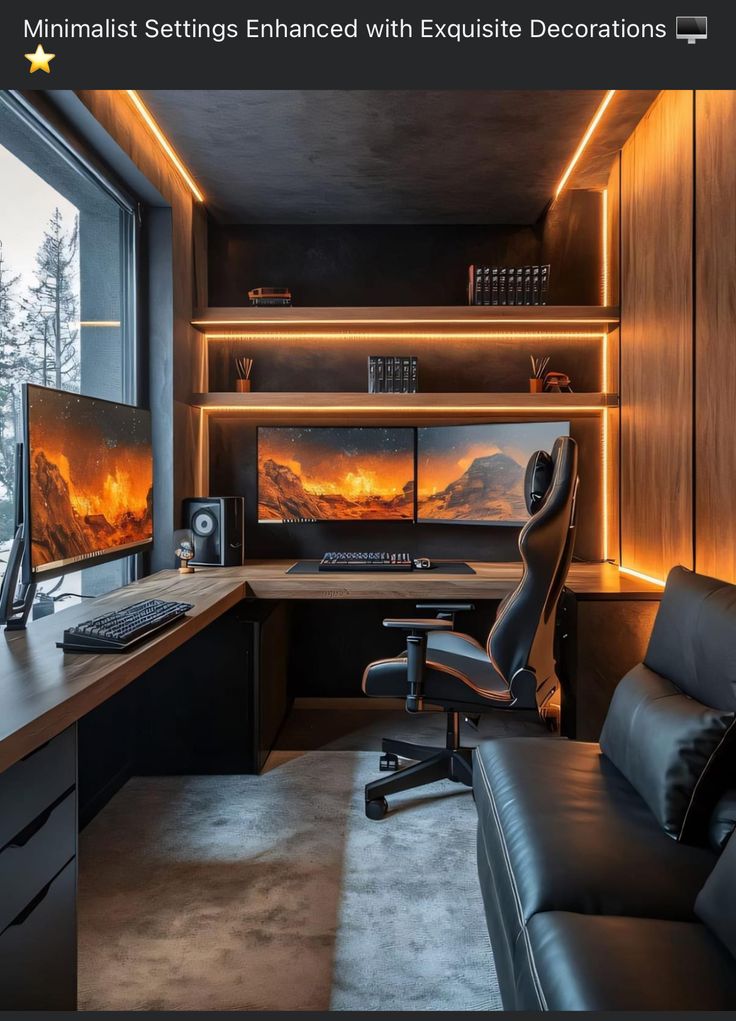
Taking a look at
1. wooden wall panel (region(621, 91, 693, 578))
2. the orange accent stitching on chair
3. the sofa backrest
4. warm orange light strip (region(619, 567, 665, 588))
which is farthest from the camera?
warm orange light strip (region(619, 567, 665, 588))

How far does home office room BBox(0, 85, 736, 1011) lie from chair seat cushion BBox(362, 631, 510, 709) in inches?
0.7

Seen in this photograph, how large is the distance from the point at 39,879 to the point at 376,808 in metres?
1.46

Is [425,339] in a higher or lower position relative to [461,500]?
higher

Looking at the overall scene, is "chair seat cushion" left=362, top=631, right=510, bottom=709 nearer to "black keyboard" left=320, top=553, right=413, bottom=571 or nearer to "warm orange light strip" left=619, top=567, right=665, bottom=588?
"black keyboard" left=320, top=553, right=413, bottom=571

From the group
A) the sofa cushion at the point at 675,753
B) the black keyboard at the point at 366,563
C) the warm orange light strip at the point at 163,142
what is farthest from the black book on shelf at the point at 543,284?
the sofa cushion at the point at 675,753

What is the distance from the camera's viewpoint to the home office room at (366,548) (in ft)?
4.52

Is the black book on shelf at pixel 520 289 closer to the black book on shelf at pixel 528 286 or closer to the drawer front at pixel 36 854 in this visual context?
the black book on shelf at pixel 528 286

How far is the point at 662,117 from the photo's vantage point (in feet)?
8.84

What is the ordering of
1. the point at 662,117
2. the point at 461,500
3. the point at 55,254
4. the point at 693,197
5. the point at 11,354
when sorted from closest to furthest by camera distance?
the point at 11,354
the point at 55,254
the point at 693,197
the point at 662,117
the point at 461,500

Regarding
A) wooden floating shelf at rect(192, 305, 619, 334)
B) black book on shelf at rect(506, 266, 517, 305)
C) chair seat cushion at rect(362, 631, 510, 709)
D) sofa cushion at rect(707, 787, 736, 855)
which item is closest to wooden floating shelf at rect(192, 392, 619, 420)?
wooden floating shelf at rect(192, 305, 619, 334)

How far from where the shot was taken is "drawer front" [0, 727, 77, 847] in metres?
1.11

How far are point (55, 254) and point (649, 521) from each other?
2516mm
